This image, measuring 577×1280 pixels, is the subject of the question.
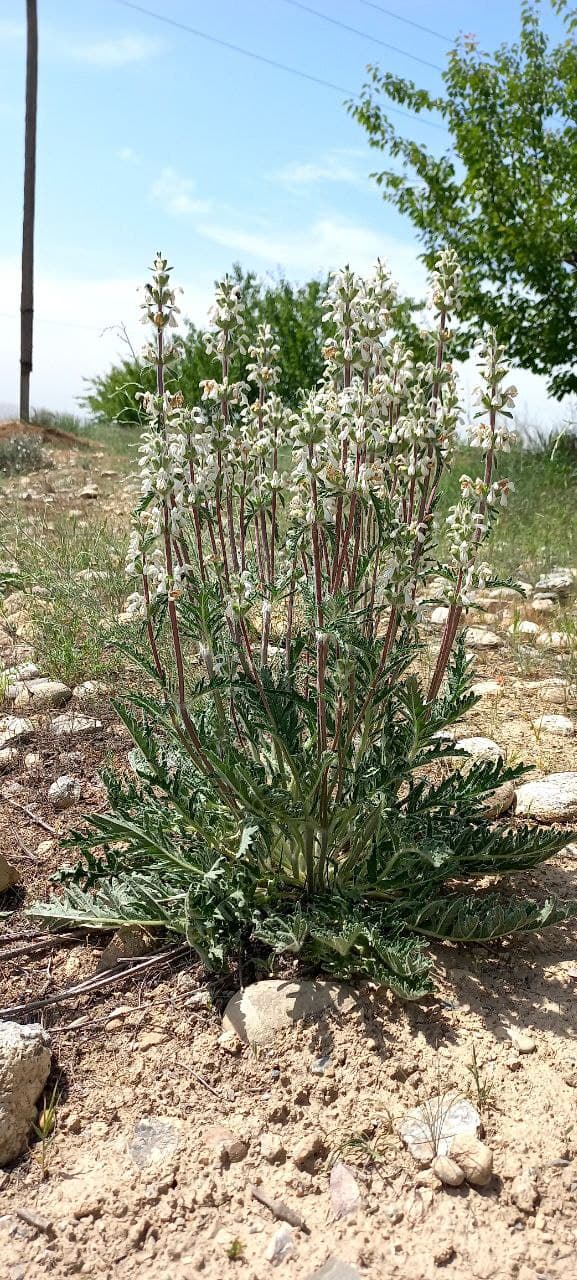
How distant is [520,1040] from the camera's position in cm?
244

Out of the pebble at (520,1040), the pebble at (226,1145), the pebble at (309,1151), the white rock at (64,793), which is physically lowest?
the pebble at (226,1145)

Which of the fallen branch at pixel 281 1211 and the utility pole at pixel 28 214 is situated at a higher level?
the utility pole at pixel 28 214

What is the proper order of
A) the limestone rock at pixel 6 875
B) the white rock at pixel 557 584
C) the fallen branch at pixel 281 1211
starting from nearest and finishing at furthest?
the fallen branch at pixel 281 1211, the limestone rock at pixel 6 875, the white rock at pixel 557 584

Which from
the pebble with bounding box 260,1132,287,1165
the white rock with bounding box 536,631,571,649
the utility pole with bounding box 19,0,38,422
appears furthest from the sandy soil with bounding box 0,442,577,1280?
the utility pole with bounding box 19,0,38,422

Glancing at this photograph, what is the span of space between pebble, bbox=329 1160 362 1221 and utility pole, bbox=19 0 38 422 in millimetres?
13533

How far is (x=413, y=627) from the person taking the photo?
264cm

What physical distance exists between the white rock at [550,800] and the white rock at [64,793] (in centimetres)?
171

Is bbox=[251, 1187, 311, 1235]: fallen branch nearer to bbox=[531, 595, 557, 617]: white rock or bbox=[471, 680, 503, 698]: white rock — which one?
bbox=[471, 680, 503, 698]: white rock

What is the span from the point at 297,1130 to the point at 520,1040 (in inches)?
24.2

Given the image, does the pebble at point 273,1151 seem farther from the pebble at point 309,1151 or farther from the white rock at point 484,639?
the white rock at point 484,639

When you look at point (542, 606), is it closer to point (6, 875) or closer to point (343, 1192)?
point (6, 875)

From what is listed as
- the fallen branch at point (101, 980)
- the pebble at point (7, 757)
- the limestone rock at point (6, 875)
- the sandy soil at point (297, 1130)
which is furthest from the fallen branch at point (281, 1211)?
the pebble at point (7, 757)

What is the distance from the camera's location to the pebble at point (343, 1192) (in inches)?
81.8

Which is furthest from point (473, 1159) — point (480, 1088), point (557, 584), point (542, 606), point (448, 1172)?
point (557, 584)
